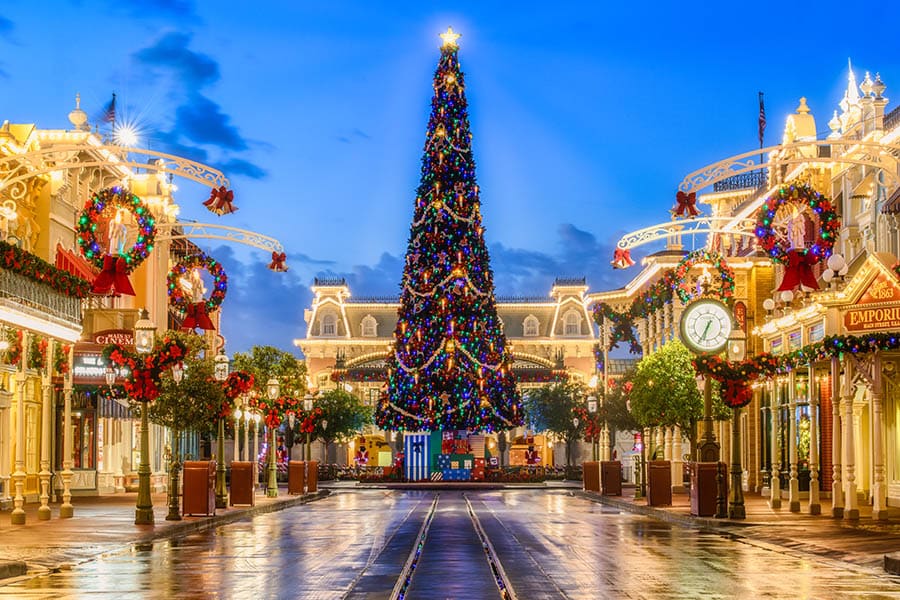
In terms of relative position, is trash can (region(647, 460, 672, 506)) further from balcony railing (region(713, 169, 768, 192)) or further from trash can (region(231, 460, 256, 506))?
balcony railing (region(713, 169, 768, 192))

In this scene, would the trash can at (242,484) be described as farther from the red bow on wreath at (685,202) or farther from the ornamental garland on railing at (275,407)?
the red bow on wreath at (685,202)

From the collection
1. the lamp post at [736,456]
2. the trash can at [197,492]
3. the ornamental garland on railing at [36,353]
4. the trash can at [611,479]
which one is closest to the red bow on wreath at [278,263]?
A: the trash can at [197,492]

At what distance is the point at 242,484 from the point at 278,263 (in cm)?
768

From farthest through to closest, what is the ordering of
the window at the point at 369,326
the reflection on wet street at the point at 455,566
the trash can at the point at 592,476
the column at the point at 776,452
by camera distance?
the window at the point at 369,326 → the trash can at the point at 592,476 → the column at the point at 776,452 → the reflection on wet street at the point at 455,566

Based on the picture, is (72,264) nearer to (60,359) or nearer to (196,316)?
(60,359)

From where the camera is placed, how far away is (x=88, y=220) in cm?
3481

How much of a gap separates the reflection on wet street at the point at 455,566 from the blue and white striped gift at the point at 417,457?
3994 centimetres

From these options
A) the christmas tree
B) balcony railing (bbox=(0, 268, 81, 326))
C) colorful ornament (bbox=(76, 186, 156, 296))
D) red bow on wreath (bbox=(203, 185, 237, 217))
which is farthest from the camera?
the christmas tree

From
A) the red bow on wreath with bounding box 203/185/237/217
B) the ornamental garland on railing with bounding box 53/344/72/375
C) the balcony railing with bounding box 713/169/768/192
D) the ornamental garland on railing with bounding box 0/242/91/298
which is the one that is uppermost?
the balcony railing with bounding box 713/169/768/192

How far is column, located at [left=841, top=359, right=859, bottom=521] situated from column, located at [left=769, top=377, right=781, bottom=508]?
265 inches

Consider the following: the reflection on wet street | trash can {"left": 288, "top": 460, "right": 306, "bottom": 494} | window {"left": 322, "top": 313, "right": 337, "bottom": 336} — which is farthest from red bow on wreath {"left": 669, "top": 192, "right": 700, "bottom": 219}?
window {"left": 322, "top": 313, "right": 337, "bottom": 336}

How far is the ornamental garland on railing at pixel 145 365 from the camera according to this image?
3503 centimetres

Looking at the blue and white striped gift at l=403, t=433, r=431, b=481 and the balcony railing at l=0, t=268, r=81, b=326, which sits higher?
the balcony railing at l=0, t=268, r=81, b=326

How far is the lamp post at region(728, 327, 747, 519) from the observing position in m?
35.2
